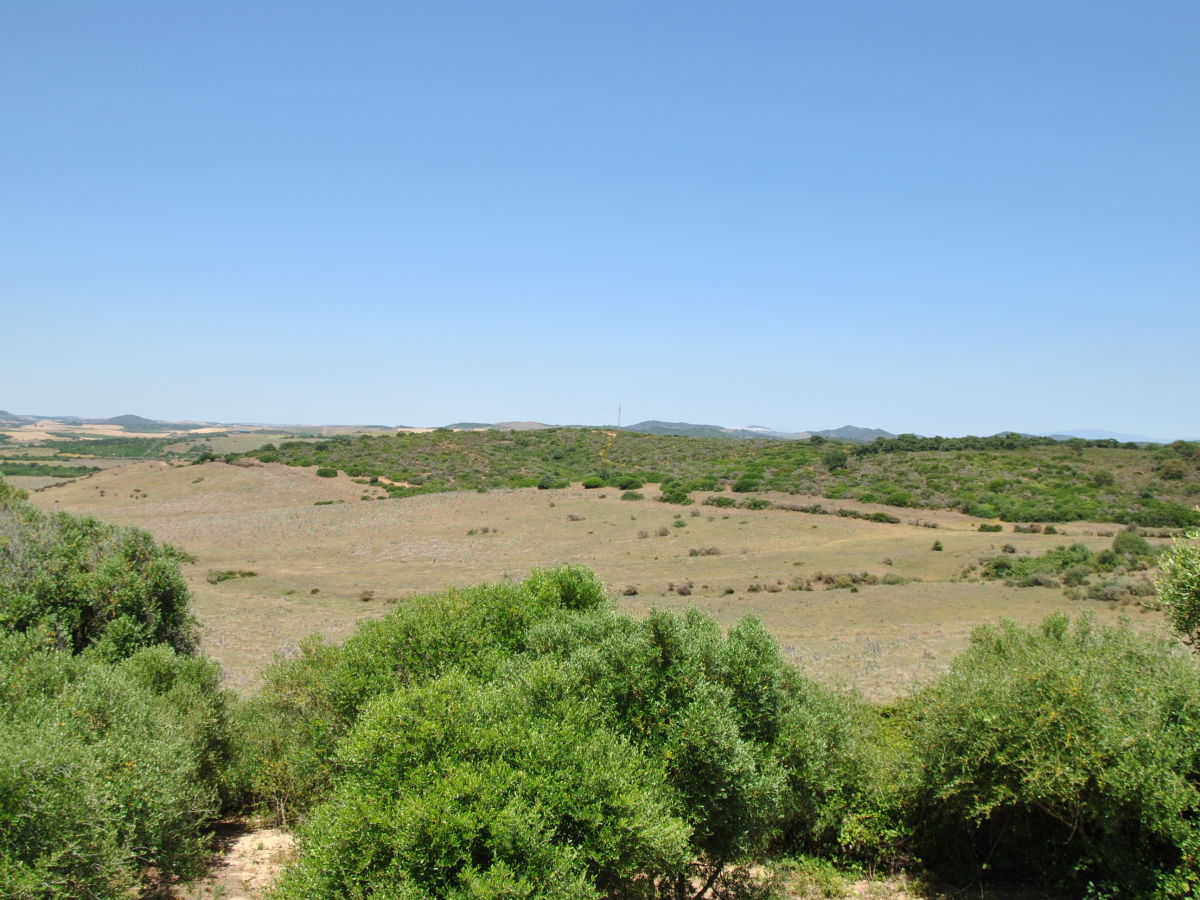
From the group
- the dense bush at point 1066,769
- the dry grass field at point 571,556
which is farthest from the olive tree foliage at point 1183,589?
the dry grass field at point 571,556

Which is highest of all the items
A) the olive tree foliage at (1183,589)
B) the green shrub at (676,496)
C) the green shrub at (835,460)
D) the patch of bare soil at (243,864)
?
the green shrub at (835,460)

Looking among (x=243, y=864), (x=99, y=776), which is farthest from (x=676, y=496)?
(x=99, y=776)

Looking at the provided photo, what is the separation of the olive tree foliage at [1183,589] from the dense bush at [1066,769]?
17.4 inches

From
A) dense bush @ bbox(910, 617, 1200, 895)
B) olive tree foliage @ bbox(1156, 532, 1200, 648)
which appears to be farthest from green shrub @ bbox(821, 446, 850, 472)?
dense bush @ bbox(910, 617, 1200, 895)

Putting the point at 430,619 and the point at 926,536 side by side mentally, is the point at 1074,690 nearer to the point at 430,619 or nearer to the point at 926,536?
the point at 430,619

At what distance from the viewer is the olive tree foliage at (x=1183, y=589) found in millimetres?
9781

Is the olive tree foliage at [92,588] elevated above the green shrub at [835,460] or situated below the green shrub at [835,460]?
below

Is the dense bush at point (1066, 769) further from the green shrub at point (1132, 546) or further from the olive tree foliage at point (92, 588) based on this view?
the green shrub at point (1132, 546)

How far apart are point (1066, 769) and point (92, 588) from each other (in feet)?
55.8

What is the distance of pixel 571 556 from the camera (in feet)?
121

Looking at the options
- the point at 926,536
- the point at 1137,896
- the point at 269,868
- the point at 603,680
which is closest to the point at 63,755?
the point at 269,868

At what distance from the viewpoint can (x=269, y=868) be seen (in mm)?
9219

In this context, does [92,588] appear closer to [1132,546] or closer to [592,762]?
[592,762]

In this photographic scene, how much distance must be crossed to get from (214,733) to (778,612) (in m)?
18.5
